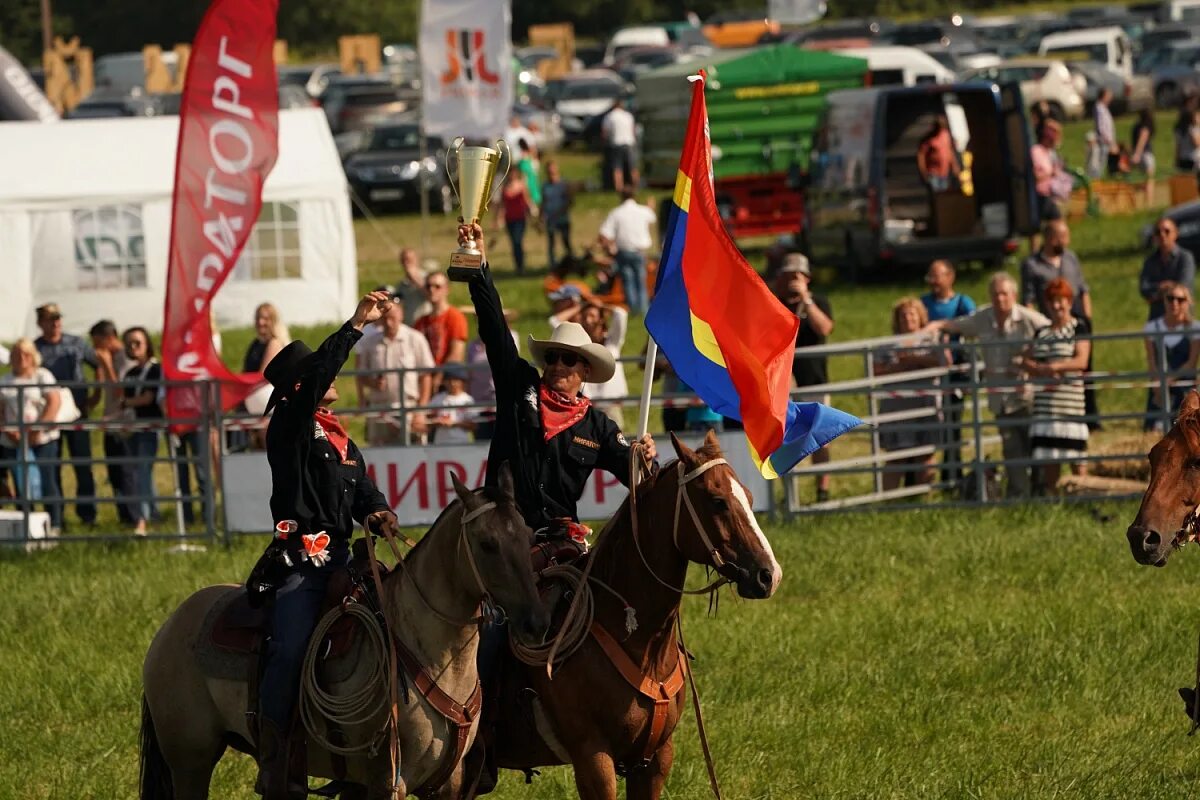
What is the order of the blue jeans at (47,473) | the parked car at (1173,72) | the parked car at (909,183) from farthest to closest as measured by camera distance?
1. the parked car at (1173,72)
2. the parked car at (909,183)
3. the blue jeans at (47,473)

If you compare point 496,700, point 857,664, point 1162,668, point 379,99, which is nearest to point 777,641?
point 857,664

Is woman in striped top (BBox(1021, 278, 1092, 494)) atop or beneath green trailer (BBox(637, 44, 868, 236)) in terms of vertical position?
beneath

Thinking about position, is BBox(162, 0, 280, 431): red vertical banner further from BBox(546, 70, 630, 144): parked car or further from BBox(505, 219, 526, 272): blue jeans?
BBox(546, 70, 630, 144): parked car

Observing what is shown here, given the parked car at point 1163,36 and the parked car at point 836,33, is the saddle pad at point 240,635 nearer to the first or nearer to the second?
the parked car at point 836,33

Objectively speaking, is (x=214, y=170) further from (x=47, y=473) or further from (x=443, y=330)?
Answer: (x=47, y=473)

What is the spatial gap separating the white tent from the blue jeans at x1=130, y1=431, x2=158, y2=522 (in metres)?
Result: 8.94

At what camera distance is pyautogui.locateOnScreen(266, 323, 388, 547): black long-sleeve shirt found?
762 cm

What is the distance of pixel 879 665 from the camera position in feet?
37.6

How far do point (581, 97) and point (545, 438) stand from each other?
4358 cm

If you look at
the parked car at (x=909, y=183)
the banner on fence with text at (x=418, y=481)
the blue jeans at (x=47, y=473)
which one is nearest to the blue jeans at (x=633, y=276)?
the parked car at (x=909, y=183)

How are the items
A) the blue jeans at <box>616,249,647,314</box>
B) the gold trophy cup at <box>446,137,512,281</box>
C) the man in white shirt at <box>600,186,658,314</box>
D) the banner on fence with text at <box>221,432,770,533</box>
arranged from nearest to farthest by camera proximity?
the gold trophy cup at <box>446,137,512,281</box> → the banner on fence with text at <box>221,432,770,533</box> → the man in white shirt at <box>600,186,658,314</box> → the blue jeans at <box>616,249,647,314</box>

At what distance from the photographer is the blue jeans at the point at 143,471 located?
16.2 m

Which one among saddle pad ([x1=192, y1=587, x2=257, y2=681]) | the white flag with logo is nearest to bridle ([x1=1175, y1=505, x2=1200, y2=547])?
saddle pad ([x1=192, y1=587, x2=257, y2=681])

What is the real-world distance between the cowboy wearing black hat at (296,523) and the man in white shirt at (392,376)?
25.5 ft
